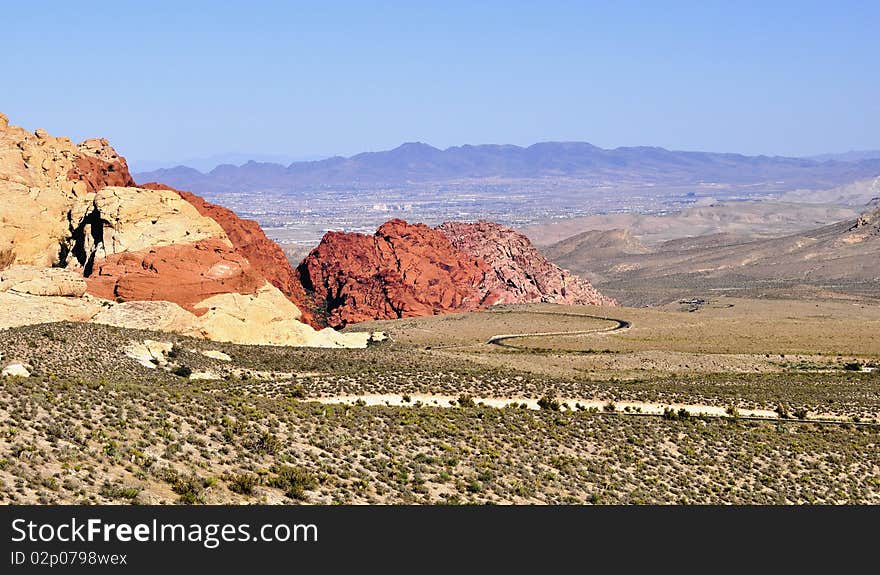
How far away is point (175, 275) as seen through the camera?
5728 centimetres

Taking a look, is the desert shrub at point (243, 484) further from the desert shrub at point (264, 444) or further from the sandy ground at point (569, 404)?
the sandy ground at point (569, 404)

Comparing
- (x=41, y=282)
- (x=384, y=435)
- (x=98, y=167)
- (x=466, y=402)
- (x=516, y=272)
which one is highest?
(x=98, y=167)

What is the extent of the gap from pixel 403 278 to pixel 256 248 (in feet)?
53.7

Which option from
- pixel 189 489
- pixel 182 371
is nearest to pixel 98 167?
pixel 182 371

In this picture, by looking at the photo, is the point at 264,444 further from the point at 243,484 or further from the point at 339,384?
the point at 339,384

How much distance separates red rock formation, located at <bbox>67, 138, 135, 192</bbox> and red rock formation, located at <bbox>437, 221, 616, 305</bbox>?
41.3m

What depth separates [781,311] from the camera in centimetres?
11688

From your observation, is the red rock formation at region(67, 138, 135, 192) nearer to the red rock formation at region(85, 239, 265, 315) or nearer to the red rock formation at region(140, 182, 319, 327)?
the red rock formation at region(140, 182, 319, 327)

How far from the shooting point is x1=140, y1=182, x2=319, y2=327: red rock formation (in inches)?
3219

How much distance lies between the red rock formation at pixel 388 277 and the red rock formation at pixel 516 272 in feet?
20.4

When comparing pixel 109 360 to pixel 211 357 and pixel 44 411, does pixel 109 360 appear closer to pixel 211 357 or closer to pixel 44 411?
pixel 211 357

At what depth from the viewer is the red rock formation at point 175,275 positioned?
55.9 meters

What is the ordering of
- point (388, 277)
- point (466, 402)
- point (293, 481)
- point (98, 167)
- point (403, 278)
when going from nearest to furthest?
1. point (293, 481)
2. point (466, 402)
3. point (98, 167)
4. point (388, 277)
5. point (403, 278)

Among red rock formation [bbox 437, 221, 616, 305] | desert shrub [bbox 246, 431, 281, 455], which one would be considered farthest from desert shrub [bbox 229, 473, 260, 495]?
red rock formation [bbox 437, 221, 616, 305]
